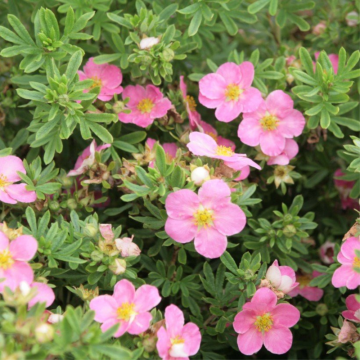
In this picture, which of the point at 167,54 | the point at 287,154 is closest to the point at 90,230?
the point at 167,54

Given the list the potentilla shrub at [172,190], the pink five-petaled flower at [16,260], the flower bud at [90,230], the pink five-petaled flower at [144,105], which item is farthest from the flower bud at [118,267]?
the pink five-petaled flower at [144,105]

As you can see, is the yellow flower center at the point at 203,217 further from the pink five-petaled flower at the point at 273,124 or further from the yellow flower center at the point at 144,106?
the yellow flower center at the point at 144,106

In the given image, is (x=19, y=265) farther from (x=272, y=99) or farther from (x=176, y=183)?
(x=272, y=99)

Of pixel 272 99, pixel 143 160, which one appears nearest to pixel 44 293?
pixel 143 160

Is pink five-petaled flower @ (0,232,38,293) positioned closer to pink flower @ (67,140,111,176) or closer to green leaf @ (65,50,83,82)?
pink flower @ (67,140,111,176)

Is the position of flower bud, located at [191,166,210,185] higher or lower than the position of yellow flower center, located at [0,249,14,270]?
lower

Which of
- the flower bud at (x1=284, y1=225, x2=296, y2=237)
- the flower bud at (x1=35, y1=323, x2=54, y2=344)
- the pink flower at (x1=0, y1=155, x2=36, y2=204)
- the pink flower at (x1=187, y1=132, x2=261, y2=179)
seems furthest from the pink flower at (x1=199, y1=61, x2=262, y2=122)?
the flower bud at (x1=35, y1=323, x2=54, y2=344)
